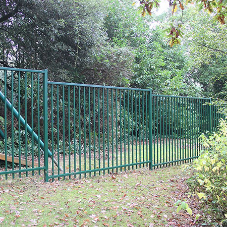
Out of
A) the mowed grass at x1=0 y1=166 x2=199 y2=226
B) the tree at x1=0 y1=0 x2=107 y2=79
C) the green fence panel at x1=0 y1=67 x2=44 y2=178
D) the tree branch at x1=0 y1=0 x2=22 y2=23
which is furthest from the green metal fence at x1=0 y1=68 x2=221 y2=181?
the tree branch at x1=0 y1=0 x2=22 y2=23

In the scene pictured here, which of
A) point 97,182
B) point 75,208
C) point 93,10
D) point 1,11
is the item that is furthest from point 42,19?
point 75,208

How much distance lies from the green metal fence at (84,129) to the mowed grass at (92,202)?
1.08ft

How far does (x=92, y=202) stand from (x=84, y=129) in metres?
1.60

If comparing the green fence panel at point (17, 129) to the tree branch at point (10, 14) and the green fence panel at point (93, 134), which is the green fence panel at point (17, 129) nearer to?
the green fence panel at point (93, 134)

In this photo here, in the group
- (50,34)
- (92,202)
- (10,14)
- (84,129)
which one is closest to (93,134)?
(50,34)

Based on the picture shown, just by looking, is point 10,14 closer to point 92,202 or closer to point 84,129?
point 84,129

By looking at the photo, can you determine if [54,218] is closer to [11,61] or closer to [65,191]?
[65,191]

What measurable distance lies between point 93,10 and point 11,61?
3342mm

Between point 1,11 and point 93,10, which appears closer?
point 1,11

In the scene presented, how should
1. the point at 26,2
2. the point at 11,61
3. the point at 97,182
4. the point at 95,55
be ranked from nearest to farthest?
the point at 97,182, the point at 26,2, the point at 11,61, the point at 95,55

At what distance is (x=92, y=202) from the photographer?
3928 mm

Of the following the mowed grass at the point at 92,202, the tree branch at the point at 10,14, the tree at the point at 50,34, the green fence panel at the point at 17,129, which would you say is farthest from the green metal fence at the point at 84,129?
the tree branch at the point at 10,14

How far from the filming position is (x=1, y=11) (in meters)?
8.03

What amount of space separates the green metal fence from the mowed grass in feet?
1.08
